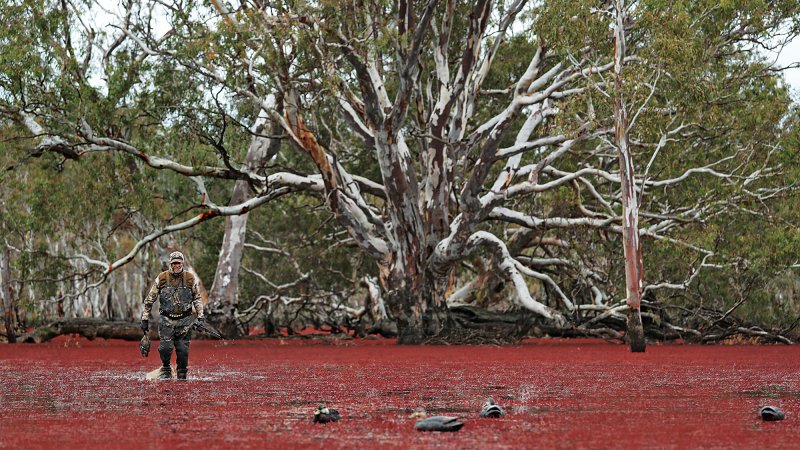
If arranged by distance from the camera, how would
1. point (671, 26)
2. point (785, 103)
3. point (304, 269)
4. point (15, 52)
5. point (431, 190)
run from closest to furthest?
point (671, 26) < point (15, 52) < point (431, 190) < point (785, 103) < point (304, 269)

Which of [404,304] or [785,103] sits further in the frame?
[785,103]

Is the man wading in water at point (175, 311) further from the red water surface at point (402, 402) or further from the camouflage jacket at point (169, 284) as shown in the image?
the red water surface at point (402, 402)

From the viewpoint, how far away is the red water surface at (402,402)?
23.3ft

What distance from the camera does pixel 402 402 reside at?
9.96 meters

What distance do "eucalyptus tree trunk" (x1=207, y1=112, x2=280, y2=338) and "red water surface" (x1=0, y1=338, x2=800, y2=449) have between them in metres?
11.7

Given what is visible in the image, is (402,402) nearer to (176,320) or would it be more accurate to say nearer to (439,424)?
(439,424)

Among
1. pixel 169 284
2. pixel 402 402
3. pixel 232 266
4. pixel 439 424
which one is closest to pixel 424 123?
pixel 232 266

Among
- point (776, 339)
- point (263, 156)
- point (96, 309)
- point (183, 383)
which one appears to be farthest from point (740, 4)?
point (96, 309)

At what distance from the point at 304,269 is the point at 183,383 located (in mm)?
25217

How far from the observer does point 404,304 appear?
26.0 meters

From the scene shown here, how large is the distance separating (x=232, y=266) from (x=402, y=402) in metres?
21.2

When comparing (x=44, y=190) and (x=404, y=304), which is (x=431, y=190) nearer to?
(x=404, y=304)

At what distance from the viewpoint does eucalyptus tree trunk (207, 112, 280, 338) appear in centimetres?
3003

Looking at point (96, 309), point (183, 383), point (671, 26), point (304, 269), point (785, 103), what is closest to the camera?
point (183, 383)
